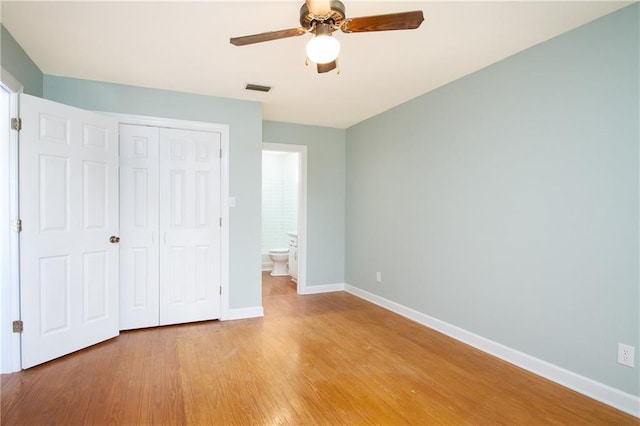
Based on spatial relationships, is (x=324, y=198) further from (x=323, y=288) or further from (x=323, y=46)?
(x=323, y=46)

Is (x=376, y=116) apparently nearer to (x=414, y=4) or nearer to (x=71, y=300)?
(x=414, y=4)

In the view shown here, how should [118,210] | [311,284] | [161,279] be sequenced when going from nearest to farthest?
[118,210] < [161,279] < [311,284]

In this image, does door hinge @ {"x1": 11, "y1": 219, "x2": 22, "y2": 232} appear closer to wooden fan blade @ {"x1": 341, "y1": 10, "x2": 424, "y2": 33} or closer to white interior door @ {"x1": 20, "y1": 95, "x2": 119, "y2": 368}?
white interior door @ {"x1": 20, "y1": 95, "x2": 119, "y2": 368}

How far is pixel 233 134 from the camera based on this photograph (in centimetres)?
385

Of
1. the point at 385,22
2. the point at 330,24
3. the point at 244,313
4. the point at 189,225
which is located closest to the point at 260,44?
the point at 330,24

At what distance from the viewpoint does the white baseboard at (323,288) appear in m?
5.05

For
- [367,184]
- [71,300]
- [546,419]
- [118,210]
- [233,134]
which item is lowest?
[546,419]

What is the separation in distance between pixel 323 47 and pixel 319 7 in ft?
0.64

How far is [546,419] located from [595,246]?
1.15 metres

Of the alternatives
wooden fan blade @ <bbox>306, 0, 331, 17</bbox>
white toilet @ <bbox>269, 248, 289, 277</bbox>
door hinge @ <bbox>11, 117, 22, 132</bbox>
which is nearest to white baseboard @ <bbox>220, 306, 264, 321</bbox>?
white toilet @ <bbox>269, 248, 289, 277</bbox>

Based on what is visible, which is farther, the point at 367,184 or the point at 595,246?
the point at 367,184

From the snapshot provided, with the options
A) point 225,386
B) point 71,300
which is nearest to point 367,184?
point 225,386

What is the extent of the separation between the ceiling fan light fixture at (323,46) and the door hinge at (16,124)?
2.34 meters

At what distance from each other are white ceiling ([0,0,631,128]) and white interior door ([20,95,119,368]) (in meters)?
0.56
